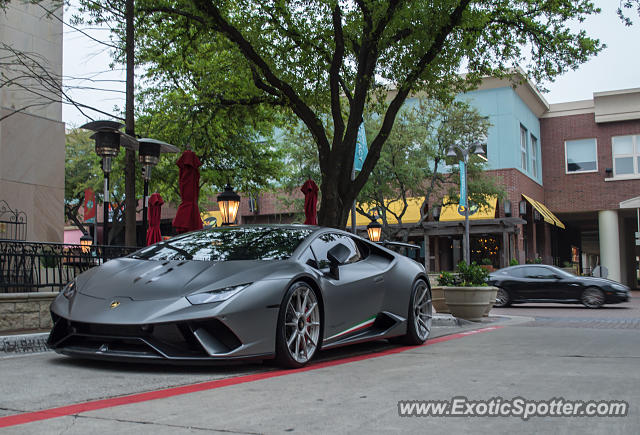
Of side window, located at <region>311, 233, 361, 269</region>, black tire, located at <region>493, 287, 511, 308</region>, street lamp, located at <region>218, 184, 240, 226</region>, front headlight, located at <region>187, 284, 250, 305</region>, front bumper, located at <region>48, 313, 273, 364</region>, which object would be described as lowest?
black tire, located at <region>493, 287, 511, 308</region>

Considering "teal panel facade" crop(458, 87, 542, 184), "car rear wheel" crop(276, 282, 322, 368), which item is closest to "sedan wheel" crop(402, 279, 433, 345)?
"car rear wheel" crop(276, 282, 322, 368)

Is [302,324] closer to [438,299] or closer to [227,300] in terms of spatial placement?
[227,300]

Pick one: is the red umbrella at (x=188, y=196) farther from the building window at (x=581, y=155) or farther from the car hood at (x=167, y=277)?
the building window at (x=581, y=155)

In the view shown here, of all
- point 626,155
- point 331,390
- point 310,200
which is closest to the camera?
point 331,390

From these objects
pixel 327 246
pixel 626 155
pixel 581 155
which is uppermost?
pixel 581 155

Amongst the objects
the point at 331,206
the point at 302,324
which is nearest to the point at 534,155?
the point at 331,206

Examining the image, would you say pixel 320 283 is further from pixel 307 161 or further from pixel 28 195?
pixel 307 161

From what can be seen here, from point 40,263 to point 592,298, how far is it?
54.5ft

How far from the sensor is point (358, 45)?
14180 mm

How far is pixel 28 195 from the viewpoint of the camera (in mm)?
15141

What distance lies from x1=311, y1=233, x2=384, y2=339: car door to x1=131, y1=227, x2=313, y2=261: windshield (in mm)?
281

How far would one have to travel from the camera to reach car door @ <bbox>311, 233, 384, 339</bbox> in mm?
6102

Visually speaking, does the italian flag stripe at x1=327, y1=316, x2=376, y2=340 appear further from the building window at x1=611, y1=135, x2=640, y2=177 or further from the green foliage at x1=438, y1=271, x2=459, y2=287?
the building window at x1=611, y1=135, x2=640, y2=177

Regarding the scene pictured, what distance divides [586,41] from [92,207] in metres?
22.5
